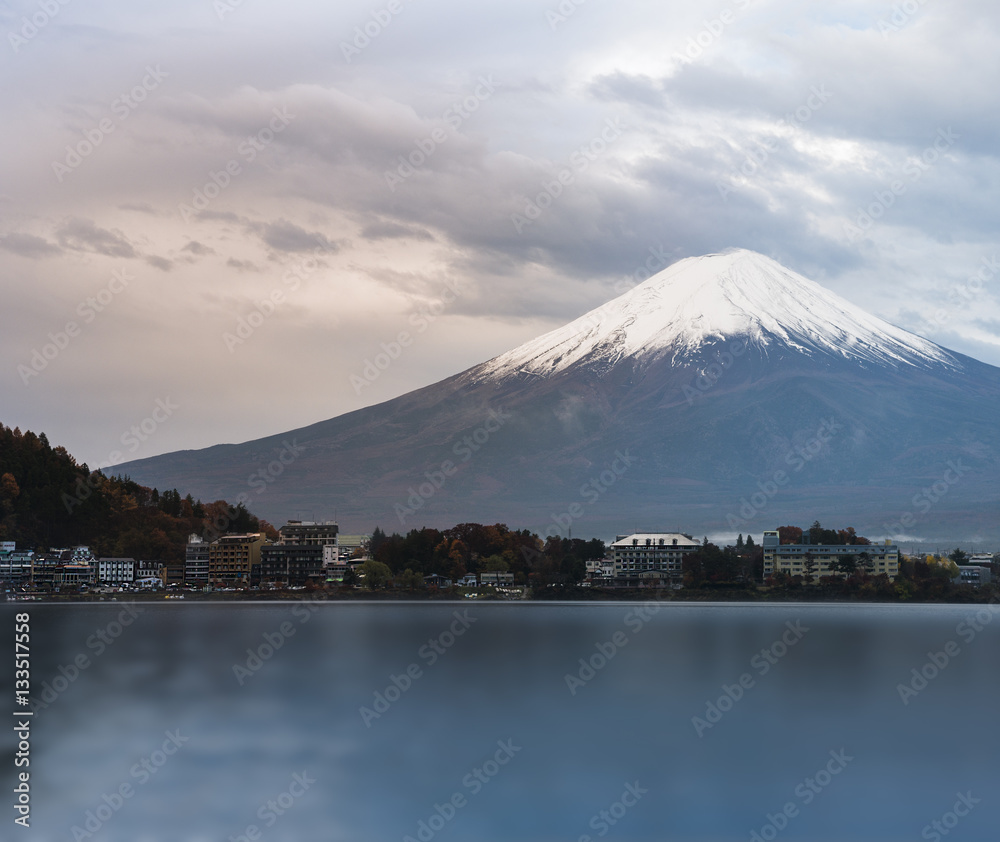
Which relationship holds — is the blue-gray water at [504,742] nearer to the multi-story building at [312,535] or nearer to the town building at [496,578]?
the town building at [496,578]

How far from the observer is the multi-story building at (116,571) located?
94.3 m

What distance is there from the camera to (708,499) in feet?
624

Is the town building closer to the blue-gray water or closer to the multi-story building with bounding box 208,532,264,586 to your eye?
the multi-story building with bounding box 208,532,264,586

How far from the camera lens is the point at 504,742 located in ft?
94.0

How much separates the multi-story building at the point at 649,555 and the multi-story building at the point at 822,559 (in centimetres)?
797

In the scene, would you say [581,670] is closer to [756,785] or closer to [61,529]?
[756,785]

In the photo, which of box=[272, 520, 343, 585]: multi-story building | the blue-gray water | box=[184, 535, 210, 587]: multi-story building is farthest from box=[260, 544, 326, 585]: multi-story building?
the blue-gray water

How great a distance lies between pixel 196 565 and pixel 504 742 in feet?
247

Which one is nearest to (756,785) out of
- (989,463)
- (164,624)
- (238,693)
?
(238,693)

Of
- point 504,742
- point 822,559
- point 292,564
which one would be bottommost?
point 504,742

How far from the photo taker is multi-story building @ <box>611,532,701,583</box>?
100 metres

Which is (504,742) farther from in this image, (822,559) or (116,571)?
(116,571)

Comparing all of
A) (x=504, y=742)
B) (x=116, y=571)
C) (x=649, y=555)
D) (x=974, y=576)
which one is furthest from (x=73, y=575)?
(x=504, y=742)

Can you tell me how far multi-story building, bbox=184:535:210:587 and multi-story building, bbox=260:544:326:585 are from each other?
4.56 metres
